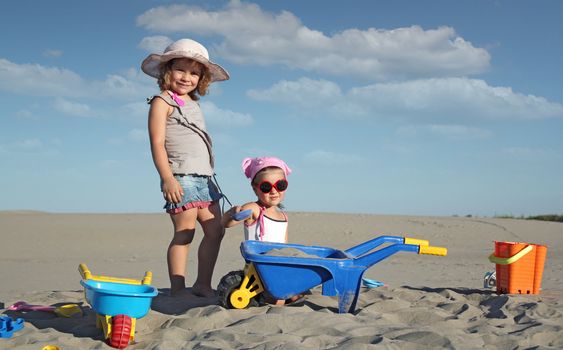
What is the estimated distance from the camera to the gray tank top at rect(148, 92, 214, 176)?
4590 millimetres

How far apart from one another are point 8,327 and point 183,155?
5.67 feet

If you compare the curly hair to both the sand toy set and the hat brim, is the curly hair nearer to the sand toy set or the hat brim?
the hat brim

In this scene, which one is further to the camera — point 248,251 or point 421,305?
point 421,305

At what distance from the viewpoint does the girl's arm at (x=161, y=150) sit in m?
4.42

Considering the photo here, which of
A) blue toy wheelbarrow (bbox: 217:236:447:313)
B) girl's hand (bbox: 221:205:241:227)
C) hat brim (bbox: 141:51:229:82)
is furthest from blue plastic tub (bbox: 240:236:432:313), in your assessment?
hat brim (bbox: 141:51:229:82)

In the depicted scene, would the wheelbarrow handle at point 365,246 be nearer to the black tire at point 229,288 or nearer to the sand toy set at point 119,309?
the black tire at point 229,288

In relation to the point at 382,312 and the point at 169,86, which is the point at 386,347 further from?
the point at 169,86

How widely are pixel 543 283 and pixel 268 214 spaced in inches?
142

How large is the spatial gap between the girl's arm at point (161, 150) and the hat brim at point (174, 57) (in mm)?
339

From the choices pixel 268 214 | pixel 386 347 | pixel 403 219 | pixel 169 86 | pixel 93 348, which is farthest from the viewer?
Answer: pixel 403 219

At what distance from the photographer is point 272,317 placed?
3.47 meters

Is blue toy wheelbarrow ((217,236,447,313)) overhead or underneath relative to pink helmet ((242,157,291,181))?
underneath

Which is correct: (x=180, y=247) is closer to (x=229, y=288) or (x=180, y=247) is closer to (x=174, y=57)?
(x=229, y=288)

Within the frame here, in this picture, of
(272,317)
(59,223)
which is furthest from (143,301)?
(59,223)
